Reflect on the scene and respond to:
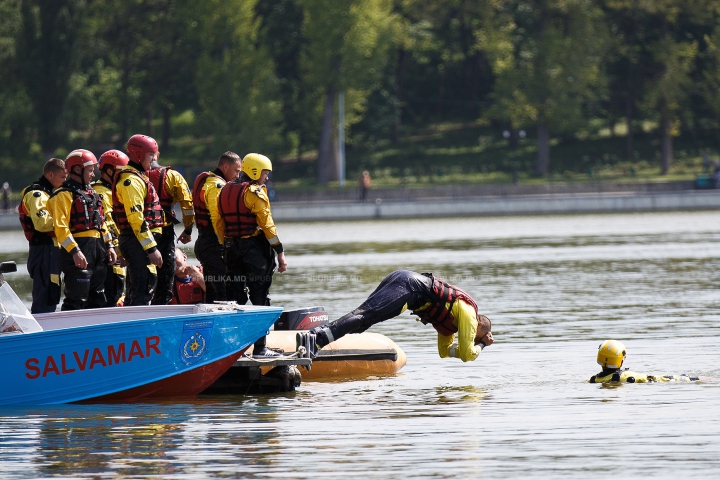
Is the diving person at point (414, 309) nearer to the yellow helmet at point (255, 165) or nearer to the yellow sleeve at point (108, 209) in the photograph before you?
the yellow helmet at point (255, 165)

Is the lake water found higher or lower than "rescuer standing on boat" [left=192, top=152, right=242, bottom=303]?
lower

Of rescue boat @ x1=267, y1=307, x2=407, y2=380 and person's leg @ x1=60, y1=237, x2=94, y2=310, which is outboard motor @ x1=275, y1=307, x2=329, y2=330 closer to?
rescue boat @ x1=267, y1=307, x2=407, y2=380

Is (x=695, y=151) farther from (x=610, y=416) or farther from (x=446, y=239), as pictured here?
(x=610, y=416)

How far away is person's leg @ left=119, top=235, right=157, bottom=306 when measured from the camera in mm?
13219

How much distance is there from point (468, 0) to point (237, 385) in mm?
65995

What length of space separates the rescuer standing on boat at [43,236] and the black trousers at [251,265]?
1929mm

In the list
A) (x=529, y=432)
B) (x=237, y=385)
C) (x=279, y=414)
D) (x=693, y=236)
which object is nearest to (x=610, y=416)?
(x=529, y=432)

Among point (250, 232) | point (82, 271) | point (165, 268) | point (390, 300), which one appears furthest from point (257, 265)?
point (390, 300)

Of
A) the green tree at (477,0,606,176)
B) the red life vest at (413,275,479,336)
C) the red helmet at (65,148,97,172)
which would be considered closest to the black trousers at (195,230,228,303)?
the red helmet at (65,148,97,172)

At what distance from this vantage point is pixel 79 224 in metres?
13.3

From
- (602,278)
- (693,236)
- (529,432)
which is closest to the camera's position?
(529,432)

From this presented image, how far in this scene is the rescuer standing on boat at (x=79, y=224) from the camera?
43.1ft

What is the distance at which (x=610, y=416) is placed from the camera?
10.8m

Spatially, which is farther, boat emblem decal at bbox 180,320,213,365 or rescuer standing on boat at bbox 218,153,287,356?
rescuer standing on boat at bbox 218,153,287,356
